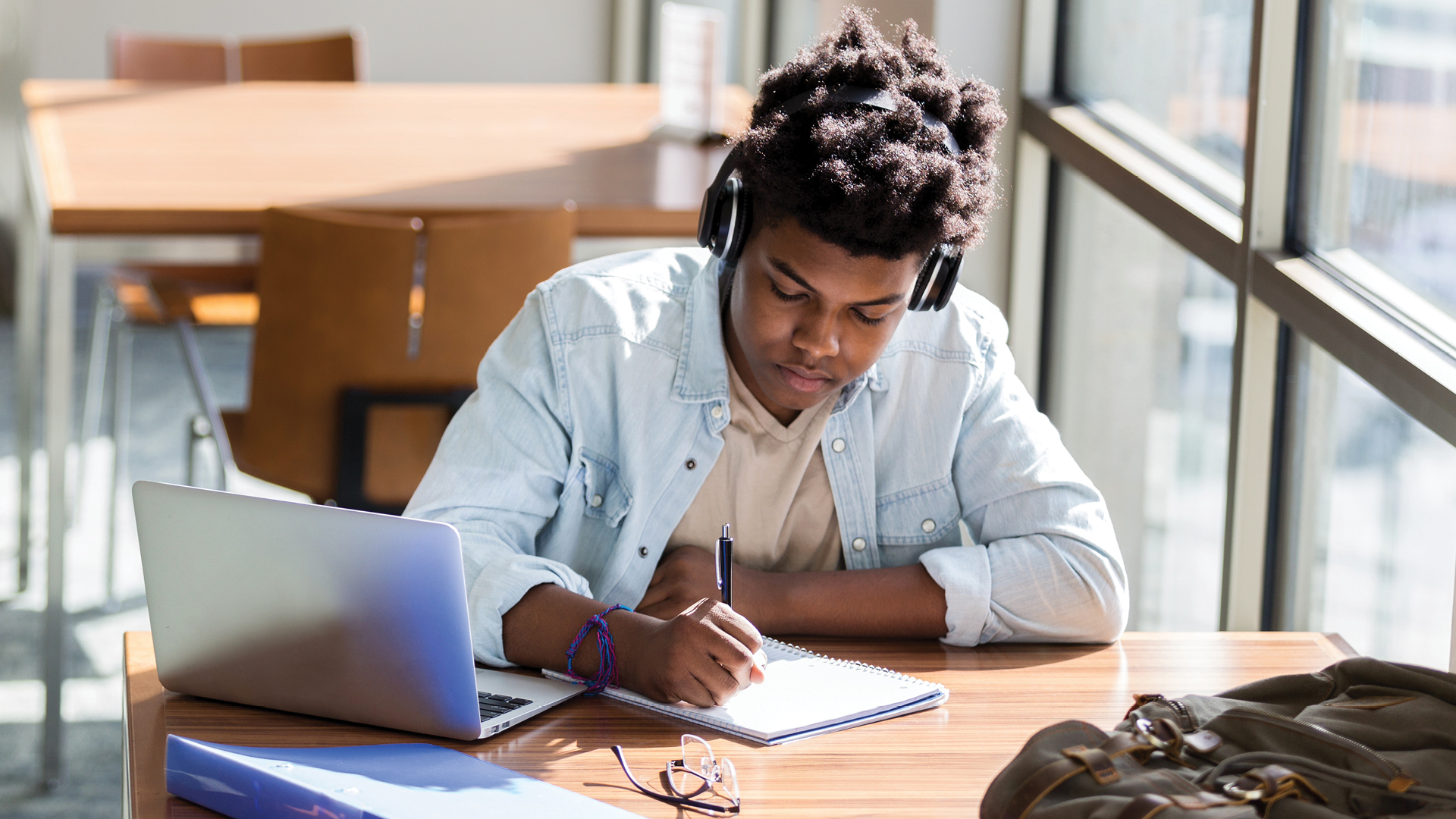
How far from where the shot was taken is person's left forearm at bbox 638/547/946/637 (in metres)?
1.24

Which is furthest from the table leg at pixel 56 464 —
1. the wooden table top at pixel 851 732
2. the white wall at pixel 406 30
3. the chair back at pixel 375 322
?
the white wall at pixel 406 30

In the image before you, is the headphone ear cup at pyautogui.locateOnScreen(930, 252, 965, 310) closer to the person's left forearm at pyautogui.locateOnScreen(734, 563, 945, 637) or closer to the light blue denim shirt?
the light blue denim shirt

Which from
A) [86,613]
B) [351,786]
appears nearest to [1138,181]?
[351,786]

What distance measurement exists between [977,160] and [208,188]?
4.86ft

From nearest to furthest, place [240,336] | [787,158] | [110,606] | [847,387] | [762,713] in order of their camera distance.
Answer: [762,713] → [787,158] → [847,387] → [110,606] → [240,336]

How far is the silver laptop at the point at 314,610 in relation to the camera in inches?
37.6

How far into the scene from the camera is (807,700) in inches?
42.8

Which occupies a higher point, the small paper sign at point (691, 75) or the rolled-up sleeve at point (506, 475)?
the small paper sign at point (691, 75)

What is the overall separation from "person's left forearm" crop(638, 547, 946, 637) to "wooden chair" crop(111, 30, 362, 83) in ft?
10.2

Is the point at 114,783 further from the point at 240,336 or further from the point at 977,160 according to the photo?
the point at 240,336

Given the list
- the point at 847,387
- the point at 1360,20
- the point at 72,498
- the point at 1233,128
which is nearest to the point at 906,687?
the point at 847,387

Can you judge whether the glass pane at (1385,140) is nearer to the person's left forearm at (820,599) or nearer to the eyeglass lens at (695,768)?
the person's left forearm at (820,599)

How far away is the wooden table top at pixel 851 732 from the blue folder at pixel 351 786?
25 mm

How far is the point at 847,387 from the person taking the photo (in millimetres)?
1358
